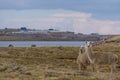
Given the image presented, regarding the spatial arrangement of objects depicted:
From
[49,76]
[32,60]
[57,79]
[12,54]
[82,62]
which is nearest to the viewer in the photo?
[57,79]

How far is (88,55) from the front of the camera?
1356 inches

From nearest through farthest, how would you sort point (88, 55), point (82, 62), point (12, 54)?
1. point (88, 55)
2. point (82, 62)
3. point (12, 54)

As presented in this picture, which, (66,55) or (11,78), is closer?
(11,78)

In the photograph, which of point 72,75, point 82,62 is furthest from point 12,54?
point 72,75

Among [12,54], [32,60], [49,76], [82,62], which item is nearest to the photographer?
[49,76]

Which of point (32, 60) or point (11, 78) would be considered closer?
point (11, 78)

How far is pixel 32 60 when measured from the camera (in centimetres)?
4919

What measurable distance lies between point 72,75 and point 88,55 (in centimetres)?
262

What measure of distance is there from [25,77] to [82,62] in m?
7.70

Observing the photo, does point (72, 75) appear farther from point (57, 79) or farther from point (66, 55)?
point (66, 55)

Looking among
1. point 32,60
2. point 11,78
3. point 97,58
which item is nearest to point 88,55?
point 97,58

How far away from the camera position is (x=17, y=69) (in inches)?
1371

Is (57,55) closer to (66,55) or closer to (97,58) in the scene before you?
(66,55)

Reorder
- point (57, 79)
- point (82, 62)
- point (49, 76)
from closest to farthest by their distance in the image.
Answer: point (57, 79), point (49, 76), point (82, 62)
